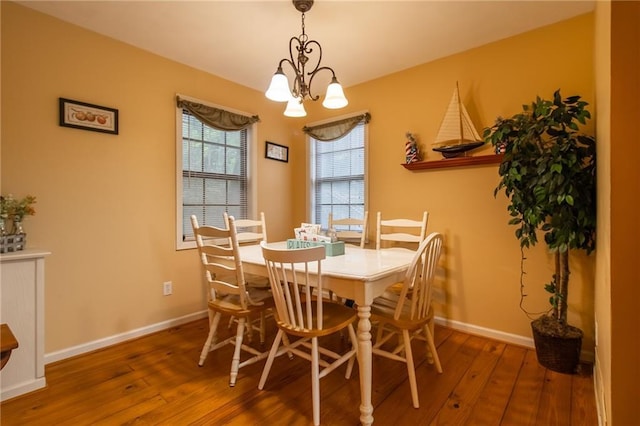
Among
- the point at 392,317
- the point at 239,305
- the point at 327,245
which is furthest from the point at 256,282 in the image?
the point at 392,317

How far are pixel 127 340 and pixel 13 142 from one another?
163 cm

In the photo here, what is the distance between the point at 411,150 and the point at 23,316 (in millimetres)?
3029

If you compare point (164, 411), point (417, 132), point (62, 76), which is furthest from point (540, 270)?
point (62, 76)

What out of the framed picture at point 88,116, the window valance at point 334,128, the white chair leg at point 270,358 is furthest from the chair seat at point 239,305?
the window valance at point 334,128

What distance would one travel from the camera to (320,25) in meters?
2.29

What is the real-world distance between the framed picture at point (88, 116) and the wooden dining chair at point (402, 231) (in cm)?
232

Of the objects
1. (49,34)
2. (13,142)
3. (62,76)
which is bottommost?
(13,142)

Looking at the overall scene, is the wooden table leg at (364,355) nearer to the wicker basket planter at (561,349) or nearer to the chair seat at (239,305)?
the chair seat at (239,305)

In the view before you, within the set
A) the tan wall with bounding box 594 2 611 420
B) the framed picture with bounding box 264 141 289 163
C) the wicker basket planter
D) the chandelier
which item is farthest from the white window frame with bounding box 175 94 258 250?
the tan wall with bounding box 594 2 611 420

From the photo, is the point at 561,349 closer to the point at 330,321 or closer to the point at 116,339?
the point at 330,321

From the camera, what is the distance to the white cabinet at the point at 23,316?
68.0 inches

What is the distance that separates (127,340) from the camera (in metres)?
2.48

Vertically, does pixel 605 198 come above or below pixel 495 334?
above

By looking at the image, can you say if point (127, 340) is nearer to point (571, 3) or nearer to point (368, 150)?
point (368, 150)
